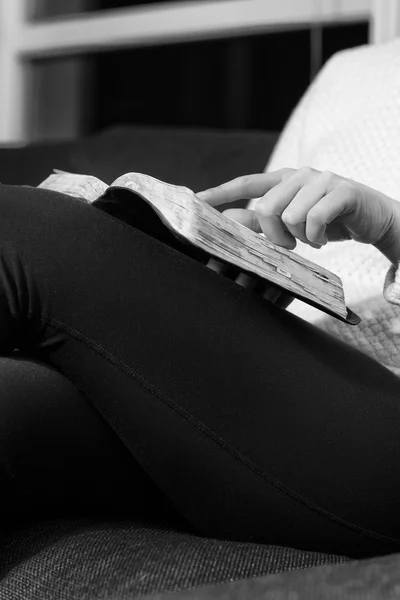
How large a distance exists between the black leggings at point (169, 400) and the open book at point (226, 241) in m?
0.04

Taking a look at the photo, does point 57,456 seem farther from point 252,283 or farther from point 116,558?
point 252,283

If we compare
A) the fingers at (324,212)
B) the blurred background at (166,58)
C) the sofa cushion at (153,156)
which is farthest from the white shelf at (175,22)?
the fingers at (324,212)

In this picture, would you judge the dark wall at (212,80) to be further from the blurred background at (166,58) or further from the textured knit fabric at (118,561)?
the textured knit fabric at (118,561)

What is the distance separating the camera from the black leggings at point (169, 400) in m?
0.70

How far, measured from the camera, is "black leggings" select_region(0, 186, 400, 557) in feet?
2.31

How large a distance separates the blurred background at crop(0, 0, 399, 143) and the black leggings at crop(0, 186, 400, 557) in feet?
4.31

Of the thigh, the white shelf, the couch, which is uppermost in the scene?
the white shelf

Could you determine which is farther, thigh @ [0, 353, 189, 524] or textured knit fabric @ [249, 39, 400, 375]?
textured knit fabric @ [249, 39, 400, 375]

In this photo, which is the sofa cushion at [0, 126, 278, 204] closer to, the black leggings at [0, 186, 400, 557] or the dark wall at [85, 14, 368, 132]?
the dark wall at [85, 14, 368, 132]

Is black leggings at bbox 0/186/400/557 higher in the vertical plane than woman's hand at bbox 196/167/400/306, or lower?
lower

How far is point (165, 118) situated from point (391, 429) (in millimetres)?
1761

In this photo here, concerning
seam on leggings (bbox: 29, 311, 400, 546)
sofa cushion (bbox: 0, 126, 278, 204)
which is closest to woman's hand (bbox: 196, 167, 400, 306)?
seam on leggings (bbox: 29, 311, 400, 546)

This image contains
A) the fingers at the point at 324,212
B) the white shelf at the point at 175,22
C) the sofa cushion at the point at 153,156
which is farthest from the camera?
the white shelf at the point at 175,22

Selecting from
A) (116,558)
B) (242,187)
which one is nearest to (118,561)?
(116,558)
